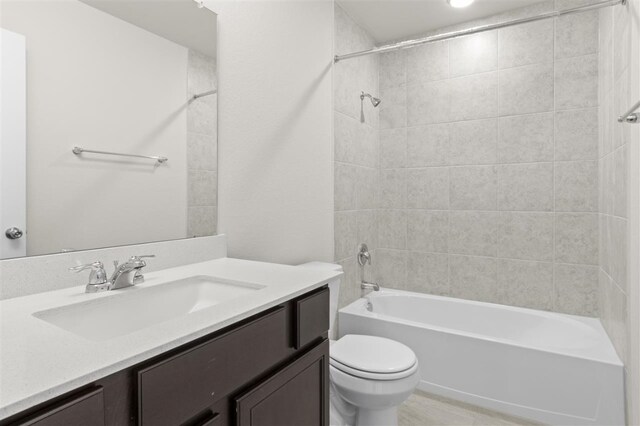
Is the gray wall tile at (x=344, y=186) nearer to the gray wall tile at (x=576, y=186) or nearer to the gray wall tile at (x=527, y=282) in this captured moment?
the gray wall tile at (x=527, y=282)

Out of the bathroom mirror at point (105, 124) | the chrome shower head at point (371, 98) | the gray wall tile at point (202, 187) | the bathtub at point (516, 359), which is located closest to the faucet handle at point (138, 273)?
the bathroom mirror at point (105, 124)

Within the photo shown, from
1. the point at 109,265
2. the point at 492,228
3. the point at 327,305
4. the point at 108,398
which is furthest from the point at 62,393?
the point at 492,228

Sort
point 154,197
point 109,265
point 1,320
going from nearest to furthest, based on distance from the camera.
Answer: point 1,320 < point 109,265 < point 154,197

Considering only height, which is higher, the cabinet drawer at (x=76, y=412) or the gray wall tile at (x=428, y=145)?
the gray wall tile at (x=428, y=145)

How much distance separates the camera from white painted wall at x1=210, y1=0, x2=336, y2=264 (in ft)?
5.31

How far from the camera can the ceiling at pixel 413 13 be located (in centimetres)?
246

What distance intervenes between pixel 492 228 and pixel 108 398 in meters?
2.60

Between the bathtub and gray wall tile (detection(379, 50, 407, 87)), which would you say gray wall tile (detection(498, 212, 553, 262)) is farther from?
gray wall tile (detection(379, 50, 407, 87))

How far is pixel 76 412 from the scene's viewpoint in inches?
21.1

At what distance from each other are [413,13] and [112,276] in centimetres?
257

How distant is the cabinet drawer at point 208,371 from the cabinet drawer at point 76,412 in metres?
0.07

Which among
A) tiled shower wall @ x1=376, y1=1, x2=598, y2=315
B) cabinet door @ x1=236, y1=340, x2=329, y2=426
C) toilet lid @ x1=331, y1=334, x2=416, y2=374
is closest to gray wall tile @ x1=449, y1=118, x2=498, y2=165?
tiled shower wall @ x1=376, y1=1, x2=598, y2=315

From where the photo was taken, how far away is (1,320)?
2.54 ft

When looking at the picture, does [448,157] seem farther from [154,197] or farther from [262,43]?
[154,197]
